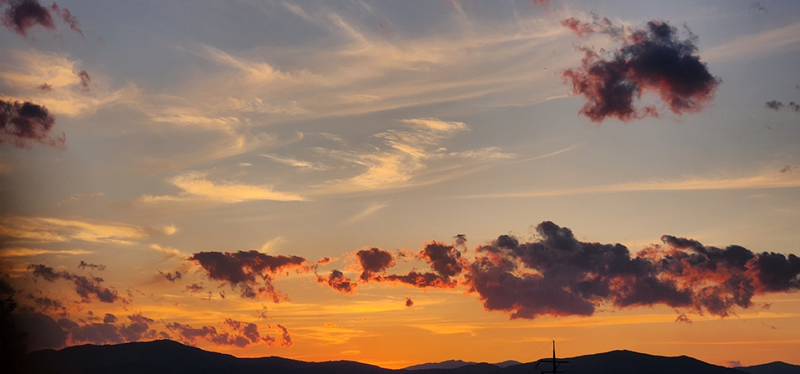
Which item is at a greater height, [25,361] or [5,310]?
[5,310]

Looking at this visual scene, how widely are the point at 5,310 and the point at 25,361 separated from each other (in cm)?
2304

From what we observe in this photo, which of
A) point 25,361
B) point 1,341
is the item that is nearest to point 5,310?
point 1,341

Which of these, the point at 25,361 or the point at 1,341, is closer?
the point at 1,341

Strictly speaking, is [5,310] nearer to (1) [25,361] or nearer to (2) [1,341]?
(2) [1,341]

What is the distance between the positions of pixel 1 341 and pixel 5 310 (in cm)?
1005

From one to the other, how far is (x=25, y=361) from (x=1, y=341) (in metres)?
14.0

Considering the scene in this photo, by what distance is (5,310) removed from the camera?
16575 centimetres

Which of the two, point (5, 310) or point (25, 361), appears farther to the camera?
point (25, 361)

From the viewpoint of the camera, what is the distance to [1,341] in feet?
557
